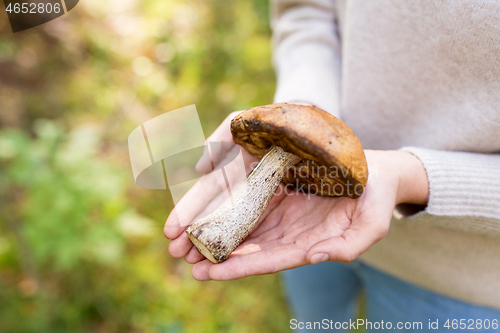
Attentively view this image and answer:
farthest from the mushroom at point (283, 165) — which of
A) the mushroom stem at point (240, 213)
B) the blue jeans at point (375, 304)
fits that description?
the blue jeans at point (375, 304)

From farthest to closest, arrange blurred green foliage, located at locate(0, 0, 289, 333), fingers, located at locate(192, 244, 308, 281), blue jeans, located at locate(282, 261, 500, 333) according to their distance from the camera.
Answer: blurred green foliage, located at locate(0, 0, 289, 333) < blue jeans, located at locate(282, 261, 500, 333) < fingers, located at locate(192, 244, 308, 281)

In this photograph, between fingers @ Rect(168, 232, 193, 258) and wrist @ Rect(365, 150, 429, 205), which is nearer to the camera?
wrist @ Rect(365, 150, 429, 205)

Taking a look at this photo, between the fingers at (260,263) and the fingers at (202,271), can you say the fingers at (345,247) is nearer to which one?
the fingers at (260,263)

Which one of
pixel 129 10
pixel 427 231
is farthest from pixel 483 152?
pixel 129 10

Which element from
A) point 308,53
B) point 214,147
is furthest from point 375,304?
point 308,53

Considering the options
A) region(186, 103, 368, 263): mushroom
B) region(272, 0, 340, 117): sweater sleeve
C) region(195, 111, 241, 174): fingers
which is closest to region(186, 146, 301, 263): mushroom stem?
region(186, 103, 368, 263): mushroom

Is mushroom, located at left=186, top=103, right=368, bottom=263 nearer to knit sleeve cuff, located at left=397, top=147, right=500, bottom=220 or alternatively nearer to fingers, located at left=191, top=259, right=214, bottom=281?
fingers, located at left=191, top=259, right=214, bottom=281

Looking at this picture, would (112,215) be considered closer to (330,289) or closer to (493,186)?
(330,289)
